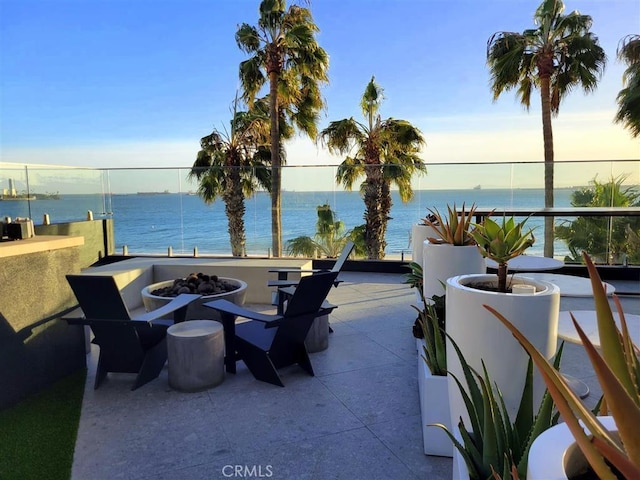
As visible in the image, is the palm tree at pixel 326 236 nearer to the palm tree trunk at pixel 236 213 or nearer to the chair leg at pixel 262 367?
the palm tree trunk at pixel 236 213

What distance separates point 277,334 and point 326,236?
583 cm

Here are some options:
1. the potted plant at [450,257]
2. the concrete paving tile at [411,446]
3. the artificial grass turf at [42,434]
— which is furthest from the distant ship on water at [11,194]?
the concrete paving tile at [411,446]

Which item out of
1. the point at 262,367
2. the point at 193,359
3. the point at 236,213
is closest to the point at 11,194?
the point at 236,213

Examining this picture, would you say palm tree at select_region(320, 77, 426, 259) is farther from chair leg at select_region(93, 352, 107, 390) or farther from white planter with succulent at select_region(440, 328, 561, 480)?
white planter with succulent at select_region(440, 328, 561, 480)

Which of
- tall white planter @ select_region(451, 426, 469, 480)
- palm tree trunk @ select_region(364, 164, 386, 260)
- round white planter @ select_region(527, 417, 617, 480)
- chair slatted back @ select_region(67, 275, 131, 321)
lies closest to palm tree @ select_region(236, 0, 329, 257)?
palm tree trunk @ select_region(364, 164, 386, 260)

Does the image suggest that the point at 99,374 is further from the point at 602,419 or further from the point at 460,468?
the point at 602,419

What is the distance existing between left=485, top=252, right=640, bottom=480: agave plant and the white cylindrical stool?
277 cm

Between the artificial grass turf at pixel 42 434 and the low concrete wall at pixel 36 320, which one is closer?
the artificial grass turf at pixel 42 434

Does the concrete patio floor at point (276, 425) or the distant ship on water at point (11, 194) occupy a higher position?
the distant ship on water at point (11, 194)

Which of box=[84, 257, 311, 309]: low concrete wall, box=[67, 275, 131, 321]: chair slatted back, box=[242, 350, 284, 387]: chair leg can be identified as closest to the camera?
box=[67, 275, 131, 321]: chair slatted back

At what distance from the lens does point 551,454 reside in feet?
2.68

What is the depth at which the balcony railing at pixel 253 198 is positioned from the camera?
26.7 ft

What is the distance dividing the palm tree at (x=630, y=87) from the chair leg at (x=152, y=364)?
9378mm

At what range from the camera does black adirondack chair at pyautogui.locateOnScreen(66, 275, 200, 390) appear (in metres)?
3.04
